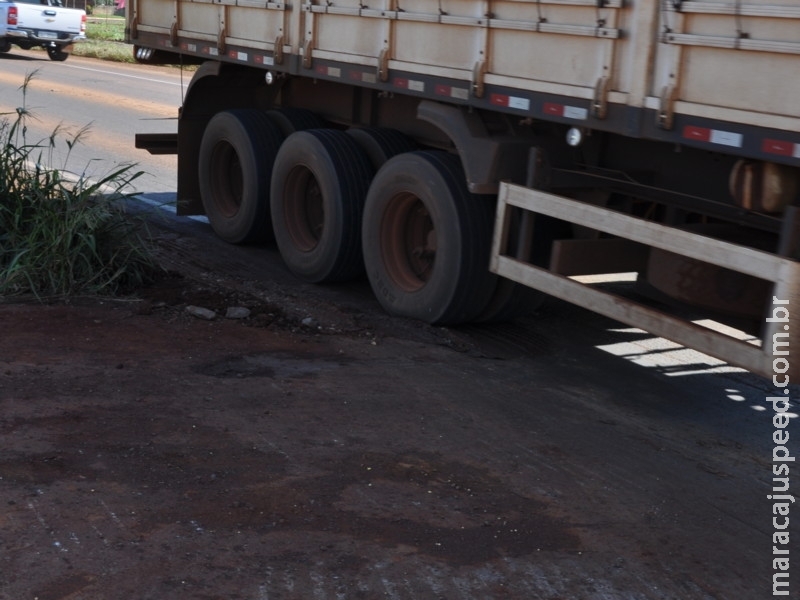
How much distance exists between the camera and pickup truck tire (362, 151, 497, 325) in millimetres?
6738

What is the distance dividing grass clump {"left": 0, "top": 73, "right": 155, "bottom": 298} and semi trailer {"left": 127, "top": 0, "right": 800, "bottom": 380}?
1390mm

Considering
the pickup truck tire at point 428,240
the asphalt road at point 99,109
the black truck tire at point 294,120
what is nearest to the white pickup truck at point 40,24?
the asphalt road at point 99,109

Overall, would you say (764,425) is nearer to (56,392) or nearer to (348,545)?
(348,545)

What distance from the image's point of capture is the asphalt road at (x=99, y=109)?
525 inches

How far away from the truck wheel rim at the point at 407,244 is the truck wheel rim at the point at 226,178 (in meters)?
2.72

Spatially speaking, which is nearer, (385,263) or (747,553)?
(747,553)

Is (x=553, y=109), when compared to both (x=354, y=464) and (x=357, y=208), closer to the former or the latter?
(x=354, y=464)

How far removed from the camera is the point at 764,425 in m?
5.95

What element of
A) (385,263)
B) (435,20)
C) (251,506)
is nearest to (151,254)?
(385,263)

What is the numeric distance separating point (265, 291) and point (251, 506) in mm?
3767

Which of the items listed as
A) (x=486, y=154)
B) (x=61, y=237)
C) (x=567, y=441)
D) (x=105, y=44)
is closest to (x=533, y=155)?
(x=486, y=154)

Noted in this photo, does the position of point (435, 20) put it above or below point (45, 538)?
above

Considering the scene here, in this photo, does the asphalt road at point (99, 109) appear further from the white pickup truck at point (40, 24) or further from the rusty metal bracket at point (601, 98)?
the rusty metal bracket at point (601, 98)

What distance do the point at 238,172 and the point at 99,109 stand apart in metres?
9.12
